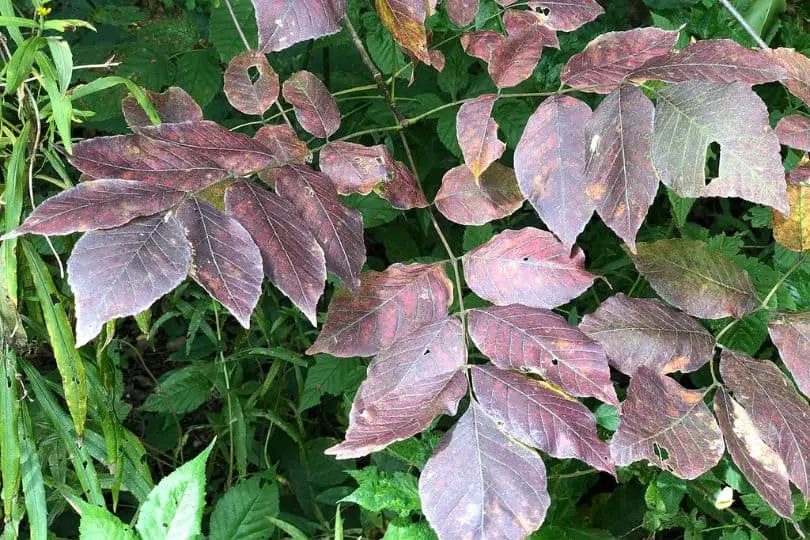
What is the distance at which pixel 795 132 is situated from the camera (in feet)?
2.48

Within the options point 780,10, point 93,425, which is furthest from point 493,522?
point 780,10

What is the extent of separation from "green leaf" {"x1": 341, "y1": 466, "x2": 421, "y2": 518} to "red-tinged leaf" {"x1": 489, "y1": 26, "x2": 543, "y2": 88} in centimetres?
56

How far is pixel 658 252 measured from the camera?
860 millimetres

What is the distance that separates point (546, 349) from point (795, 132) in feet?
1.12

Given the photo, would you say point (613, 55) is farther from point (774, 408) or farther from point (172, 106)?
point (172, 106)

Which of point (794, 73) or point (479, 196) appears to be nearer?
point (794, 73)

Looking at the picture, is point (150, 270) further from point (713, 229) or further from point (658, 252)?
point (713, 229)

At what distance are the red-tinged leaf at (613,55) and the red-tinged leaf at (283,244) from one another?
329mm

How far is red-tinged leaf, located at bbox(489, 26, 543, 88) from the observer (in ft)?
2.63

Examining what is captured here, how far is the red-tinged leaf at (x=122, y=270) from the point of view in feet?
1.94

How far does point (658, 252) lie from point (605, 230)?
628 mm

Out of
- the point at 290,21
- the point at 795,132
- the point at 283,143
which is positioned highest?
the point at 290,21

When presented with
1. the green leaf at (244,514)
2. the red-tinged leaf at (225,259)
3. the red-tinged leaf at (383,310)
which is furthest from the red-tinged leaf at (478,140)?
the green leaf at (244,514)

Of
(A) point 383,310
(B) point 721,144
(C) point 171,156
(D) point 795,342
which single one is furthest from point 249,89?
(D) point 795,342
